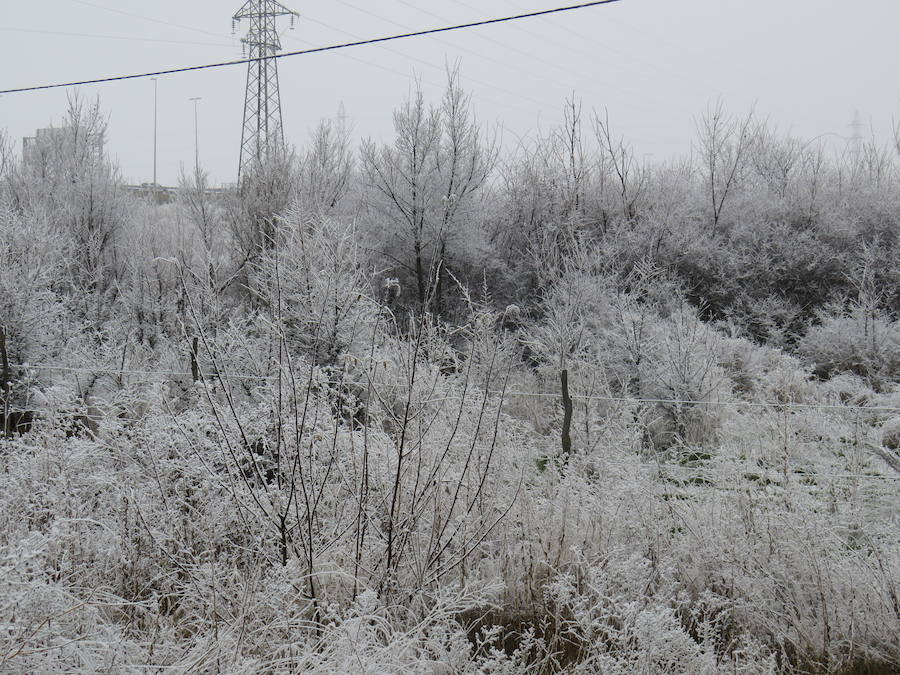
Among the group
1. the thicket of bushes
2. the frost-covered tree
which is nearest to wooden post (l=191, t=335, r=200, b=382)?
the thicket of bushes

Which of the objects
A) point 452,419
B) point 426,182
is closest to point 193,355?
point 452,419

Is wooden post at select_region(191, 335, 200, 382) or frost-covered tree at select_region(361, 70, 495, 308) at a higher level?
frost-covered tree at select_region(361, 70, 495, 308)

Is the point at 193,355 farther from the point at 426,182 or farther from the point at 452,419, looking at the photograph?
the point at 426,182

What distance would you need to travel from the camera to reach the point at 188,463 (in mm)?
4535

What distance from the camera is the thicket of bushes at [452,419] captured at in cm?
337

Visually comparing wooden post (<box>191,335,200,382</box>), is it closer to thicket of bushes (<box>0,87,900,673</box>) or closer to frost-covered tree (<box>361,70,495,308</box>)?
thicket of bushes (<box>0,87,900,673</box>)

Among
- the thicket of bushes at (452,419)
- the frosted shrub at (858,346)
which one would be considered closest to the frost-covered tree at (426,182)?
the thicket of bushes at (452,419)

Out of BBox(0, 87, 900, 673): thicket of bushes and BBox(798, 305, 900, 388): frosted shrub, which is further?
BBox(798, 305, 900, 388): frosted shrub

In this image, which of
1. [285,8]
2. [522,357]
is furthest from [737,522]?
[285,8]

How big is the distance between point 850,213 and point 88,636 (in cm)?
1941

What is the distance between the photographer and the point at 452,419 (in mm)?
5574

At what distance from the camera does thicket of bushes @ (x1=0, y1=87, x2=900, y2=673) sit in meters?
3.37

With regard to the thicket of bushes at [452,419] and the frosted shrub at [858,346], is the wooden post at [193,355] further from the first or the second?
the frosted shrub at [858,346]

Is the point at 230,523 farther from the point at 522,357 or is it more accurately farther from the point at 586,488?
the point at 522,357
